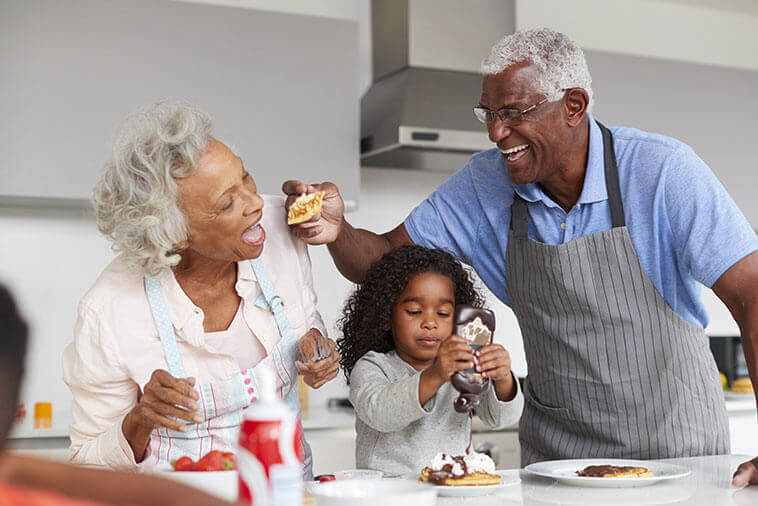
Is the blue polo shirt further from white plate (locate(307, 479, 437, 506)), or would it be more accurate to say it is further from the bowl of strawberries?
the bowl of strawberries

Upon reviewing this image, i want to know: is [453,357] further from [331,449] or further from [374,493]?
[331,449]

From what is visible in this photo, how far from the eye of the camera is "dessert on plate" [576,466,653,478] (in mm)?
1321

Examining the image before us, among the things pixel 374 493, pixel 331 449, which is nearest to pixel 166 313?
pixel 374 493

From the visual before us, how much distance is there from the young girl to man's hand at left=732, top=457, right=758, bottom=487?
42 cm

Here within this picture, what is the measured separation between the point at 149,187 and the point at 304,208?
1.12ft

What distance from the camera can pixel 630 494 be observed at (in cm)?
127

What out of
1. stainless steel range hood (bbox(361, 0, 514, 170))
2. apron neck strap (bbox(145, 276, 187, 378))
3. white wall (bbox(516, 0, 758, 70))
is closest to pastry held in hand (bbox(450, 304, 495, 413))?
apron neck strap (bbox(145, 276, 187, 378))

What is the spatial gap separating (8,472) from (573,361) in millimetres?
1430

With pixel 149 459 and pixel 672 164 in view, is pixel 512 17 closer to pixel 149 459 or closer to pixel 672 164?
pixel 672 164

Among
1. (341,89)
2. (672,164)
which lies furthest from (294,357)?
(341,89)

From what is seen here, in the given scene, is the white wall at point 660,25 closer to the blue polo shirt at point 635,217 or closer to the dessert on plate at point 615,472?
the blue polo shirt at point 635,217

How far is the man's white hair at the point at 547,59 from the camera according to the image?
1.75 metres

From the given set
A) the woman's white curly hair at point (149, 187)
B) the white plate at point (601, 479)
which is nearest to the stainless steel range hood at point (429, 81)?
the woman's white curly hair at point (149, 187)

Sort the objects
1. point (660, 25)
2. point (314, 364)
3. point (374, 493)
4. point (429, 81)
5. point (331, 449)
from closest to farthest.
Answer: point (374, 493), point (314, 364), point (331, 449), point (429, 81), point (660, 25)
